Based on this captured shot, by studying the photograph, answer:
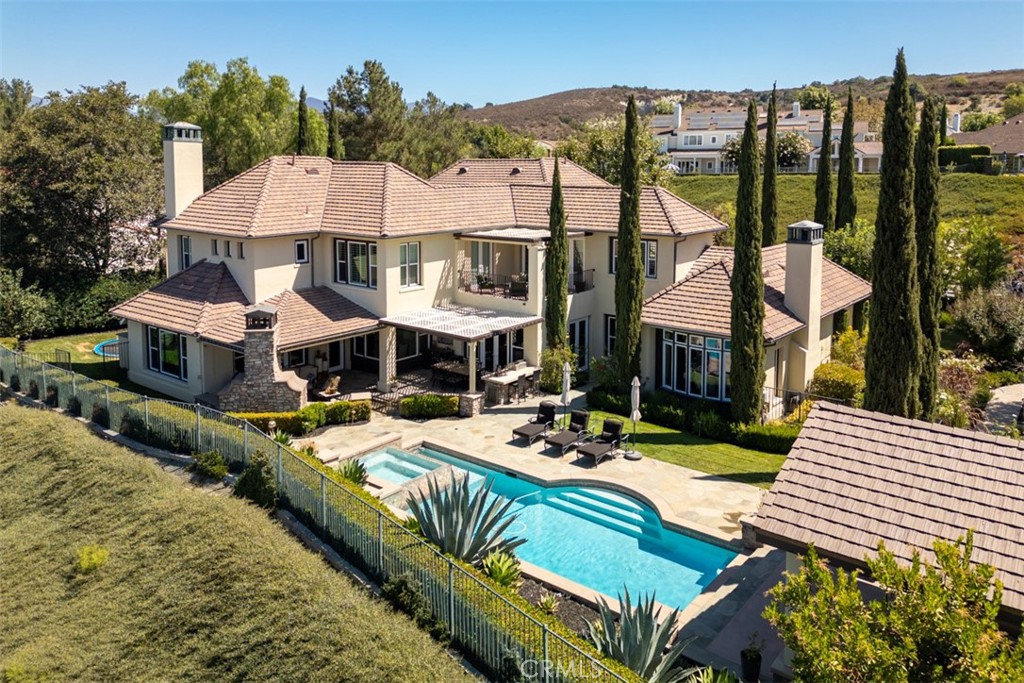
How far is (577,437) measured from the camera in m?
27.0

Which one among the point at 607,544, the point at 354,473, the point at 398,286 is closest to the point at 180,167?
the point at 398,286

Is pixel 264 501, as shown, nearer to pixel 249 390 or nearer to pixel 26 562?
pixel 26 562

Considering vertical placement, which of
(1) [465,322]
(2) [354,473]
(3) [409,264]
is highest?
(3) [409,264]

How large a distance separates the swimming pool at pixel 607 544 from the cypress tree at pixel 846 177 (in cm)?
2846

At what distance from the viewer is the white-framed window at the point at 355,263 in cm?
3331

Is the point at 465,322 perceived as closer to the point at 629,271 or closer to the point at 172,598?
the point at 629,271

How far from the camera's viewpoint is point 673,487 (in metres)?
23.7

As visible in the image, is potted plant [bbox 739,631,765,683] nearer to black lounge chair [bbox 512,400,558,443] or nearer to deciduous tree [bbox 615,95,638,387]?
black lounge chair [bbox 512,400,558,443]

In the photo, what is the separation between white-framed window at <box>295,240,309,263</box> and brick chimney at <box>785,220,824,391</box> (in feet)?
64.7

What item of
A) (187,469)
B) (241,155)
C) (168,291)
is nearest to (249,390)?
(187,469)

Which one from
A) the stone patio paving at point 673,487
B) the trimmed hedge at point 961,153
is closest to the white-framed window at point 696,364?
the stone patio paving at point 673,487

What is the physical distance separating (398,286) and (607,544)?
16.4m

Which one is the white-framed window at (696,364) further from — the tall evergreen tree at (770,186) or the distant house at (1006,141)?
the distant house at (1006,141)

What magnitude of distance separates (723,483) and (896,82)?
13.5m
